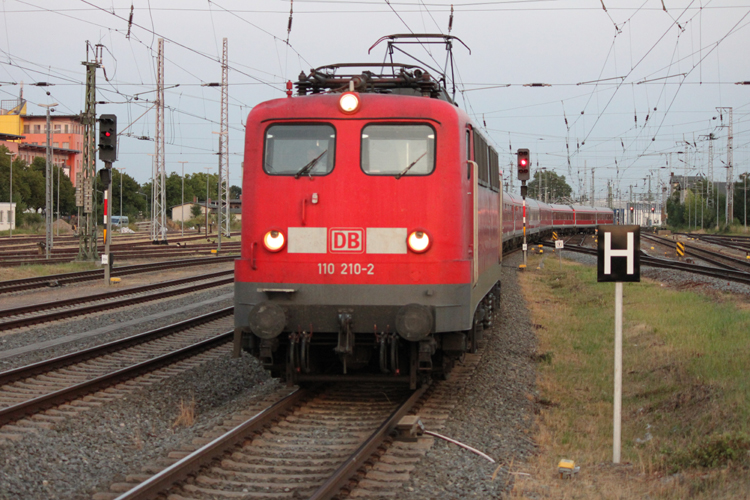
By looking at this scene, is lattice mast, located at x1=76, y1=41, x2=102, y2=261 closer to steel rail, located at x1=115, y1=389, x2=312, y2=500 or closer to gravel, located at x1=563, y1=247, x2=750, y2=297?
gravel, located at x1=563, y1=247, x2=750, y2=297

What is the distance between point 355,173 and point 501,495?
3.69 meters

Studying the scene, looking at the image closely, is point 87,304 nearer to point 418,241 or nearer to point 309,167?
point 309,167

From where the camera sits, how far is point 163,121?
40.4 metres

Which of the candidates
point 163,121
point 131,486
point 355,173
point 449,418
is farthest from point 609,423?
point 163,121

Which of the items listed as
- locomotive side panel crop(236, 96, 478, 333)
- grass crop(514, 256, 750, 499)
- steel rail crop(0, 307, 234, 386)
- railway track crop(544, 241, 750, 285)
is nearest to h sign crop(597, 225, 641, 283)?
locomotive side panel crop(236, 96, 478, 333)

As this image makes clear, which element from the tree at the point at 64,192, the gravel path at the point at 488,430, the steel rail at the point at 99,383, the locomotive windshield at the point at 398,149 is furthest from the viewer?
the tree at the point at 64,192

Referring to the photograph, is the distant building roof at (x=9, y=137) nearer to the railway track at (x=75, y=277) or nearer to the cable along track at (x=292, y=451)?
the railway track at (x=75, y=277)

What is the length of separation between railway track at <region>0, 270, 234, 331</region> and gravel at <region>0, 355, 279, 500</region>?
6.50 m

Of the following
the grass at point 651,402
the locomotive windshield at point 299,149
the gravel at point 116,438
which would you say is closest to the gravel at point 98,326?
the gravel at point 116,438

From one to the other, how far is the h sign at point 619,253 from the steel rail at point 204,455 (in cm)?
340

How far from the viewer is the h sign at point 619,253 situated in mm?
6930

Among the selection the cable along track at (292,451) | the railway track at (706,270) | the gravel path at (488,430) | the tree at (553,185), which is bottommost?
the gravel path at (488,430)

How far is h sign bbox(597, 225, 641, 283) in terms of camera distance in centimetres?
693

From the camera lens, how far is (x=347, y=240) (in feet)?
25.8
